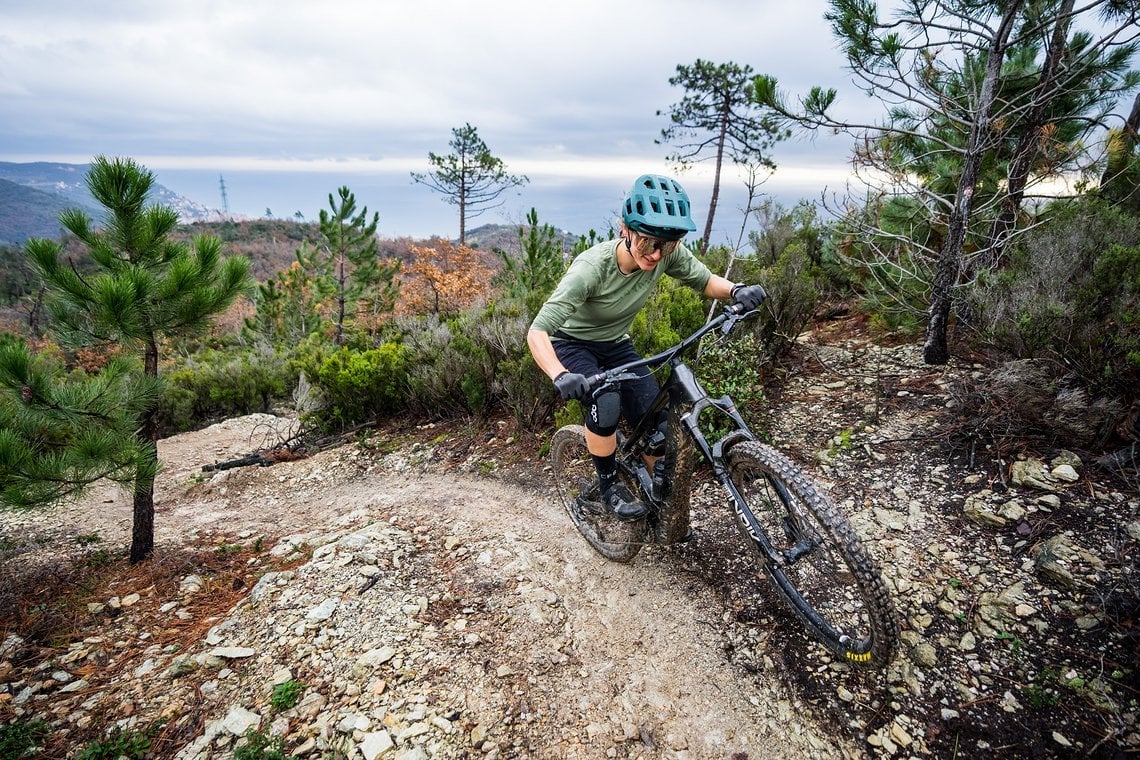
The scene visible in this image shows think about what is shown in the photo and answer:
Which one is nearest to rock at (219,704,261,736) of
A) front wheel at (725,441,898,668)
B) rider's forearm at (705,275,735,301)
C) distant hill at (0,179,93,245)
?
front wheel at (725,441,898,668)

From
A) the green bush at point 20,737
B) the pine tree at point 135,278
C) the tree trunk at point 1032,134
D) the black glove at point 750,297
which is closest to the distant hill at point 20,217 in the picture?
the pine tree at point 135,278

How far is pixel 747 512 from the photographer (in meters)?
2.60

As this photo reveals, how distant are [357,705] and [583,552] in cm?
177

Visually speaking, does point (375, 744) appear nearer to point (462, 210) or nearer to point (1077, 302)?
point (1077, 302)

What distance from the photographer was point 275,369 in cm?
1109

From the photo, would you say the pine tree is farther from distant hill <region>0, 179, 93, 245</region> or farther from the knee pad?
distant hill <region>0, 179, 93, 245</region>

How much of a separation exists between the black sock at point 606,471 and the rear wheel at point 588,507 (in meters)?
0.20

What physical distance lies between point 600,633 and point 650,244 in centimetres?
232

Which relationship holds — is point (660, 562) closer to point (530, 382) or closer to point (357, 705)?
point (357, 705)

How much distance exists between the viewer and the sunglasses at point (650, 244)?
276 cm

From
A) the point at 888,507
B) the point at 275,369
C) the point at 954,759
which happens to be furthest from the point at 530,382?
the point at 275,369

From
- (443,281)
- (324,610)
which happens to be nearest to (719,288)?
(324,610)

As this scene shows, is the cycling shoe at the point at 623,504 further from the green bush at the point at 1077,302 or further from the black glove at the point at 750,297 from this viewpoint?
the green bush at the point at 1077,302

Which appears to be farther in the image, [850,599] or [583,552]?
[583,552]
